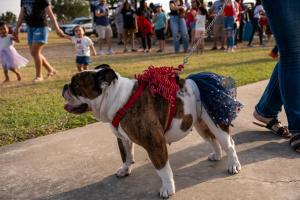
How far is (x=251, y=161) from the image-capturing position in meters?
3.68

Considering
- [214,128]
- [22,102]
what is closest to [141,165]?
[214,128]

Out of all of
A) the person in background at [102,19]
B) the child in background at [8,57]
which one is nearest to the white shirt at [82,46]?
the child in background at [8,57]

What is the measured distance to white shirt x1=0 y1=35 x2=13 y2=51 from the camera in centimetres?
970

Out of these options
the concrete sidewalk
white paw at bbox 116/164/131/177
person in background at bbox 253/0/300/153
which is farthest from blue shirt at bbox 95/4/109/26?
white paw at bbox 116/164/131/177

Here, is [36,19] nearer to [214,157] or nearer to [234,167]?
[214,157]

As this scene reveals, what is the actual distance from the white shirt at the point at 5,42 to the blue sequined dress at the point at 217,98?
7341mm

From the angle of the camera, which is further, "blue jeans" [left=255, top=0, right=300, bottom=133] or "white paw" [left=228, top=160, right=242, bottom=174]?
"blue jeans" [left=255, top=0, right=300, bottom=133]

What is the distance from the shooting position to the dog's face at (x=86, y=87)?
3016mm

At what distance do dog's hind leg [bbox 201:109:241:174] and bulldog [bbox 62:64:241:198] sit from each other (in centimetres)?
12

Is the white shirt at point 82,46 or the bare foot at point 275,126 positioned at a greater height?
the white shirt at point 82,46

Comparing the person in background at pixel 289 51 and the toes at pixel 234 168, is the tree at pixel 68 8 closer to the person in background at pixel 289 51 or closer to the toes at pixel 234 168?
the person in background at pixel 289 51

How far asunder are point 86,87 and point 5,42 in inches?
290

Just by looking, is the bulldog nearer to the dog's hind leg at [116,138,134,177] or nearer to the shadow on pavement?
the shadow on pavement

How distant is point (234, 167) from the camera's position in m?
3.43
